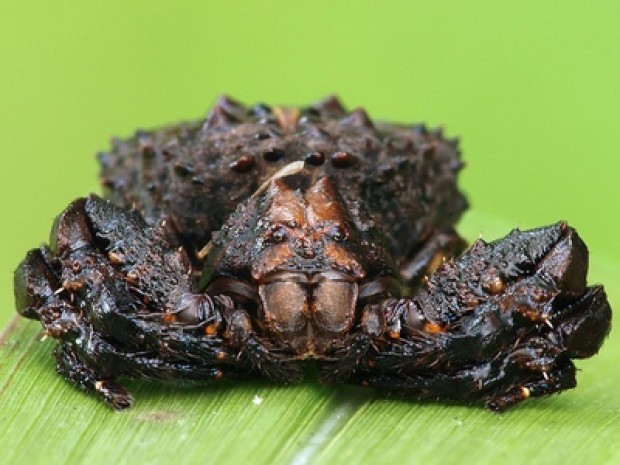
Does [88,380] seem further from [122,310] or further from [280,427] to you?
[280,427]

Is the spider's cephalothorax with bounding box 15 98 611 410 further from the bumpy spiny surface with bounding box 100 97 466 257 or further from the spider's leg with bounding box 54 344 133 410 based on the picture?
the bumpy spiny surface with bounding box 100 97 466 257

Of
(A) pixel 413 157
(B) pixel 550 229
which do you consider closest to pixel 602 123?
(A) pixel 413 157

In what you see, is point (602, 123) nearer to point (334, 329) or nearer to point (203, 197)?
point (203, 197)

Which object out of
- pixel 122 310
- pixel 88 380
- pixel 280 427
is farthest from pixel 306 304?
pixel 88 380

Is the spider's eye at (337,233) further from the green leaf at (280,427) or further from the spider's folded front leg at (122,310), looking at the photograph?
the green leaf at (280,427)

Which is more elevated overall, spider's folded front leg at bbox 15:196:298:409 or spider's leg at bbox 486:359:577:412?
spider's leg at bbox 486:359:577:412

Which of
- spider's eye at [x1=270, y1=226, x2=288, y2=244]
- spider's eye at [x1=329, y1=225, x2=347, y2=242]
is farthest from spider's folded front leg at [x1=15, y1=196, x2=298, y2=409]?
spider's eye at [x1=329, y1=225, x2=347, y2=242]
